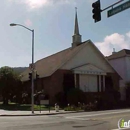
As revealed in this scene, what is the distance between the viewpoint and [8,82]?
39.3 metres

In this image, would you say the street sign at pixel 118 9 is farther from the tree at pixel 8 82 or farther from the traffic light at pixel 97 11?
the tree at pixel 8 82

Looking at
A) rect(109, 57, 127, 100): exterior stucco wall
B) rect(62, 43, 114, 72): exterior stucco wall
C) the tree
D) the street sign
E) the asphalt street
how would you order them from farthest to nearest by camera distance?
rect(109, 57, 127, 100): exterior stucco wall < rect(62, 43, 114, 72): exterior stucco wall < the tree < the street sign < the asphalt street

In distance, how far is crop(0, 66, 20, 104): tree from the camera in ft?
128

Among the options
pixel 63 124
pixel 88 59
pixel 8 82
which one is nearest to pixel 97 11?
pixel 63 124

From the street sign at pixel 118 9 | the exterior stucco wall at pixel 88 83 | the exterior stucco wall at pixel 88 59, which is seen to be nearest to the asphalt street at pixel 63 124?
the street sign at pixel 118 9

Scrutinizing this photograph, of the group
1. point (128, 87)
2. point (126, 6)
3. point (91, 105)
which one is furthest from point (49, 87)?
point (126, 6)

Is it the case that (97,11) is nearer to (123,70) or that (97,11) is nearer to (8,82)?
(8,82)

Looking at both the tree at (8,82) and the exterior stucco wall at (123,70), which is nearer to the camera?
the tree at (8,82)

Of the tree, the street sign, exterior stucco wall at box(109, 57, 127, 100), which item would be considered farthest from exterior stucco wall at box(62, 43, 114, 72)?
the street sign

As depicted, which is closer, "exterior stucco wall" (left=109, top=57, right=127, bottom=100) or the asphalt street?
the asphalt street

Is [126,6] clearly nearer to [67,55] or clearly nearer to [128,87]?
[67,55]

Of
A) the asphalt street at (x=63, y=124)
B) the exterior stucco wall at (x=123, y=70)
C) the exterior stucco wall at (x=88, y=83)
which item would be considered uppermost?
the exterior stucco wall at (x=123, y=70)

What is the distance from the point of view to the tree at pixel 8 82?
39106 mm

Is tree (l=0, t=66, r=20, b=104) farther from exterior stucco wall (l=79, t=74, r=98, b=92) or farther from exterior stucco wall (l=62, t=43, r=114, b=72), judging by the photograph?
exterior stucco wall (l=79, t=74, r=98, b=92)
